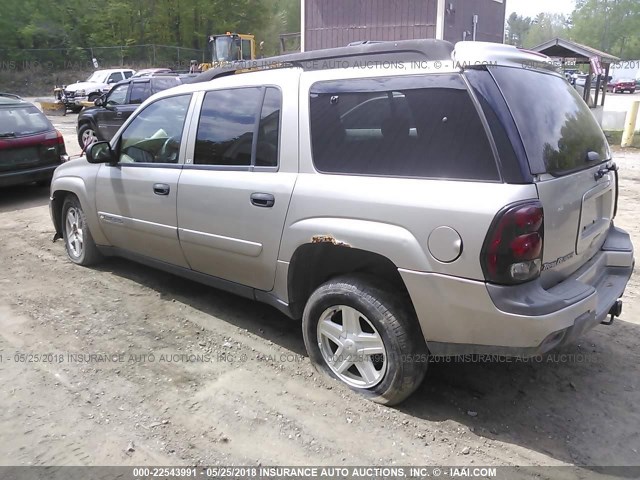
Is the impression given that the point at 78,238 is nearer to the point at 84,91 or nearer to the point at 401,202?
the point at 401,202

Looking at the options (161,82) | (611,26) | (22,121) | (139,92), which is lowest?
(22,121)

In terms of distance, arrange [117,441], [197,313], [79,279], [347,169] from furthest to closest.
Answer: [79,279] → [197,313] → [347,169] → [117,441]

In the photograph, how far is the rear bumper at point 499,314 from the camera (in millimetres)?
2570

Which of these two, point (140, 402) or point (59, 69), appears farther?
point (59, 69)

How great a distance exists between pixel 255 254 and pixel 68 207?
9.72ft

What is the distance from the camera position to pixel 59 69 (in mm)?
42875

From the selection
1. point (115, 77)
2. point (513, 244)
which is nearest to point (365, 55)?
point (513, 244)

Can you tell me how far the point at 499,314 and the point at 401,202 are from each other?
734 millimetres

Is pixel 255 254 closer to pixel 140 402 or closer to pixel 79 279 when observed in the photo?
pixel 140 402

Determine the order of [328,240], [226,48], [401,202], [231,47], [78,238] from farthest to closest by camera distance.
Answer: [226,48] < [231,47] < [78,238] < [328,240] < [401,202]

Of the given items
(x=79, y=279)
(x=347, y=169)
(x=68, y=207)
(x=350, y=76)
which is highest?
(x=350, y=76)

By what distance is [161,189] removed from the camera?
4184 millimetres

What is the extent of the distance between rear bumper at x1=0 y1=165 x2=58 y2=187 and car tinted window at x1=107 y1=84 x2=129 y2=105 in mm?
6036

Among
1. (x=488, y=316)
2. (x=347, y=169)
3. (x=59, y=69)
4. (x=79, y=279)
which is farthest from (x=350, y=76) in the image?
(x=59, y=69)
